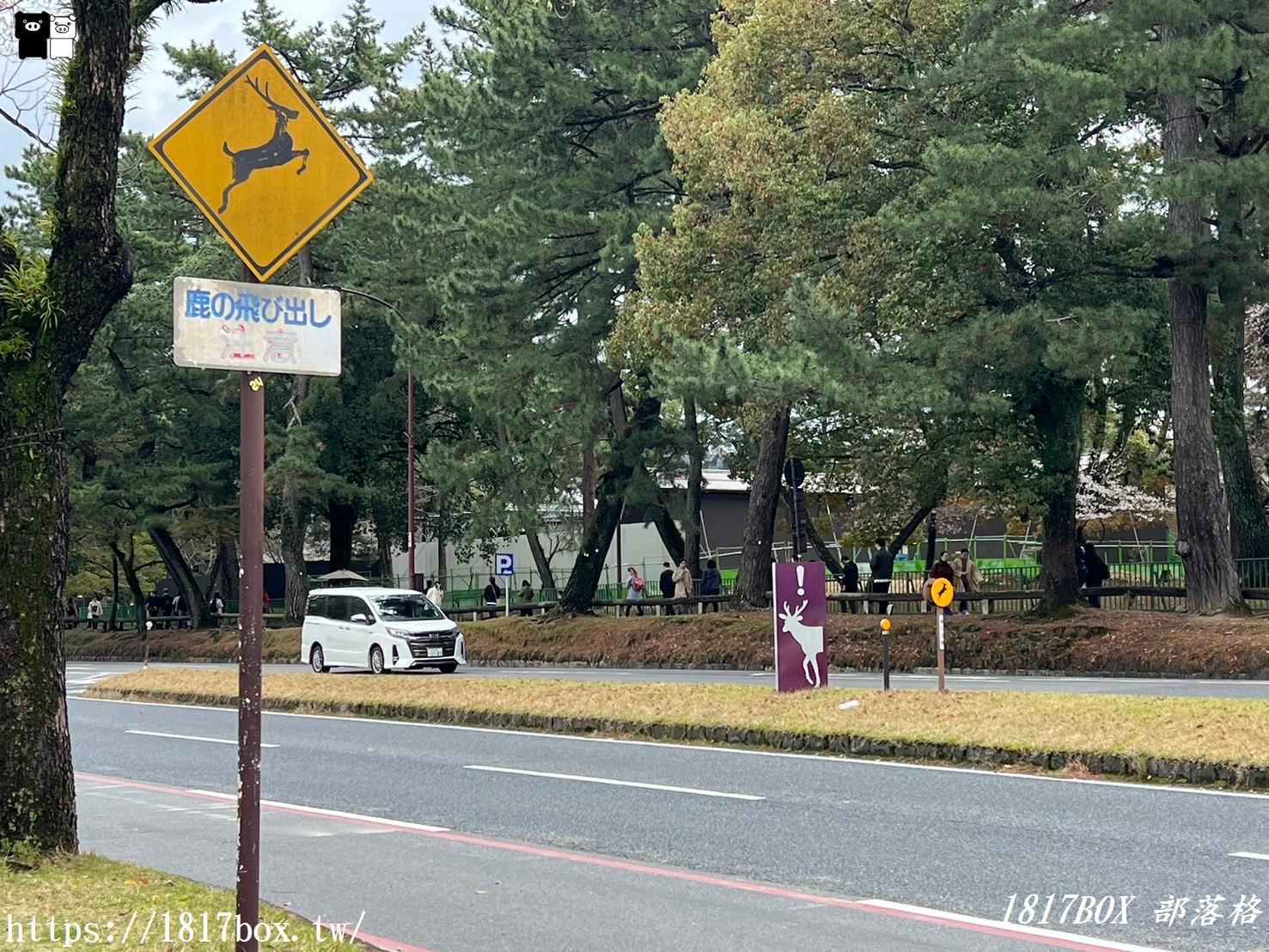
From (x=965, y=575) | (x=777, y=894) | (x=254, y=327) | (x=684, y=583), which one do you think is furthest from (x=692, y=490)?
(x=254, y=327)

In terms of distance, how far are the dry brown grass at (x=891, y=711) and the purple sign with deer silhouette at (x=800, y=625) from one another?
43 cm

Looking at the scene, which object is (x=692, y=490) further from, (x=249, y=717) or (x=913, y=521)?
(x=249, y=717)

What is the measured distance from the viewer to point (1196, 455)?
2666cm

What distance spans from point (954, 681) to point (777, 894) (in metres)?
16.0

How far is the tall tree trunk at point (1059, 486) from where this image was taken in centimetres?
2923

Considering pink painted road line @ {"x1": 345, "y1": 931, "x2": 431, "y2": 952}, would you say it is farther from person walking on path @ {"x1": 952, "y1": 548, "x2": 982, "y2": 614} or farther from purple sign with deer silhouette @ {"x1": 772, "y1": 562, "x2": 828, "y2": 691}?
person walking on path @ {"x1": 952, "y1": 548, "x2": 982, "y2": 614}

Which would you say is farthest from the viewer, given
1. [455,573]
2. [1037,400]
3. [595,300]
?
[455,573]

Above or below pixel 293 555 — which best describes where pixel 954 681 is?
below

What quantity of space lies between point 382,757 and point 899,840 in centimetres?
761

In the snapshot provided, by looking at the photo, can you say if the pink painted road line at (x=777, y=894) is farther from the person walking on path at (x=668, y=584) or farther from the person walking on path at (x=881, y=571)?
the person walking on path at (x=668, y=584)

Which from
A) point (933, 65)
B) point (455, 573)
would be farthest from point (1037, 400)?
point (455, 573)

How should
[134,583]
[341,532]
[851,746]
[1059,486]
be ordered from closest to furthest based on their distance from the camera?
[851,746] < [1059,486] < [341,532] < [134,583]

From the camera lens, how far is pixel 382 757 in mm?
16531

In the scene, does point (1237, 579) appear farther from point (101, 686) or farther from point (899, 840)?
point (101, 686)
